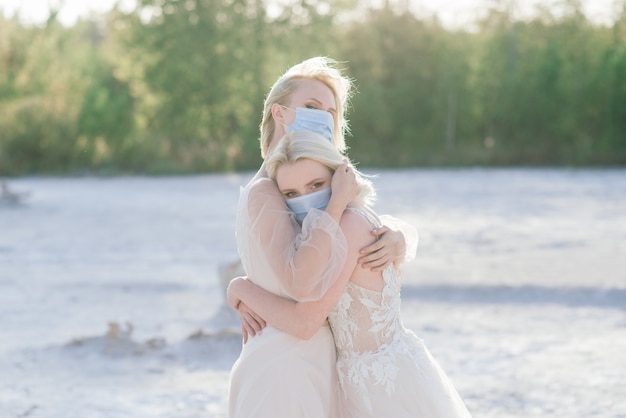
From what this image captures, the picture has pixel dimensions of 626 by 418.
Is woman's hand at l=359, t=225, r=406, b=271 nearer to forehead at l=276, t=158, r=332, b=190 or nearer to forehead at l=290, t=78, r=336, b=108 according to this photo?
forehead at l=276, t=158, r=332, b=190

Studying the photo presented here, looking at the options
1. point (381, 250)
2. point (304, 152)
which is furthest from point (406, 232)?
point (304, 152)

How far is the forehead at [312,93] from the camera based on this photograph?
2.84 m

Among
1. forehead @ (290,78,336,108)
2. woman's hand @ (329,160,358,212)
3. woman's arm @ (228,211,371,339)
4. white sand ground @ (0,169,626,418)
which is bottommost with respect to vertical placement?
white sand ground @ (0,169,626,418)

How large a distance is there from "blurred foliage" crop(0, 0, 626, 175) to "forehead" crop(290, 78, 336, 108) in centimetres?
2772

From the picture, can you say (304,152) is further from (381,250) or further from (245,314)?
(245,314)

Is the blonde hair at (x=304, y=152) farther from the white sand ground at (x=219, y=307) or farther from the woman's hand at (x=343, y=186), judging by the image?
the white sand ground at (x=219, y=307)

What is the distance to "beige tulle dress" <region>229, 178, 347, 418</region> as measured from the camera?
2.51 m

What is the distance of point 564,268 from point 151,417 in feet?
21.0

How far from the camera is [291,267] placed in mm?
2525

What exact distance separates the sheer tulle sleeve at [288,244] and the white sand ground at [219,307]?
9.36 ft

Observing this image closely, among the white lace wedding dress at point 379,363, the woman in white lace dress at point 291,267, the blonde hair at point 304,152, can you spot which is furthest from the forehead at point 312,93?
the white lace wedding dress at point 379,363

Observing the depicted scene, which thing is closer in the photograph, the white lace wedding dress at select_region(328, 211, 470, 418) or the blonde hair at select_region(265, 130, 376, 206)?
the blonde hair at select_region(265, 130, 376, 206)

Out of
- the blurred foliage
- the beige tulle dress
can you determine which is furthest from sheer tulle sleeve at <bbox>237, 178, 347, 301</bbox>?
the blurred foliage

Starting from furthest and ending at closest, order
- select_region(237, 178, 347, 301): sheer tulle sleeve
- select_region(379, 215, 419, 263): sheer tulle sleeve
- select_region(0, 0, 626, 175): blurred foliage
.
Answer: select_region(0, 0, 626, 175): blurred foliage < select_region(379, 215, 419, 263): sheer tulle sleeve < select_region(237, 178, 347, 301): sheer tulle sleeve
